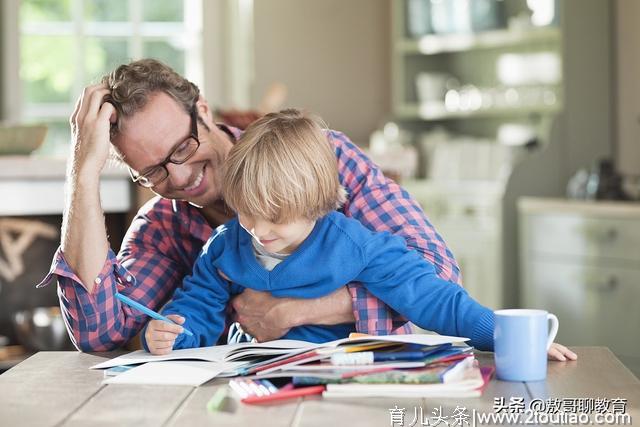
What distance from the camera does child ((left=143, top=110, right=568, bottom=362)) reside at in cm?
164

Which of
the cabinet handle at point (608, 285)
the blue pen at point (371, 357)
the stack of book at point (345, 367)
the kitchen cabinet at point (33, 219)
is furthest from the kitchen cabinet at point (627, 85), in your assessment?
the blue pen at point (371, 357)

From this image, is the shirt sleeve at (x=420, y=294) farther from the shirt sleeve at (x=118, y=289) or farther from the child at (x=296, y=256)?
the shirt sleeve at (x=118, y=289)

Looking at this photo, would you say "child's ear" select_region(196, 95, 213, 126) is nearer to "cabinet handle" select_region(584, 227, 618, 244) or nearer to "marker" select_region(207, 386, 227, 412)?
"marker" select_region(207, 386, 227, 412)

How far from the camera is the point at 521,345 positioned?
1512mm

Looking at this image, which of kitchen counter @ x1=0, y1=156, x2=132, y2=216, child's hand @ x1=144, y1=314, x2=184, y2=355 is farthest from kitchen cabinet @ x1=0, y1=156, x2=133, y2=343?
child's hand @ x1=144, y1=314, x2=184, y2=355

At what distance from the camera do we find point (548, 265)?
4.55 meters

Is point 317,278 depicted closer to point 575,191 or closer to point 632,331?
point 632,331

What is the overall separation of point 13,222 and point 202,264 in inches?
80.0

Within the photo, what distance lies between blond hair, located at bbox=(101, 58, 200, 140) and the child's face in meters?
0.37

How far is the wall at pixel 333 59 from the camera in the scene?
6332 mm

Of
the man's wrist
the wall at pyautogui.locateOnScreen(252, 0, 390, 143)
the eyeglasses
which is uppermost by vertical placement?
the wall at pyautogui.locateOnScreen(252, 0, 390, 143)

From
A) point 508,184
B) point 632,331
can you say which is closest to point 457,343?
point 632,331

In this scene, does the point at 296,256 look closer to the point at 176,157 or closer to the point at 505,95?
the point at 176,157

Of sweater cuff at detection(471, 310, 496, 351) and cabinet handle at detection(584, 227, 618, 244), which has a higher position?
sweater cuff at detection(471, 310, 496, 351)
